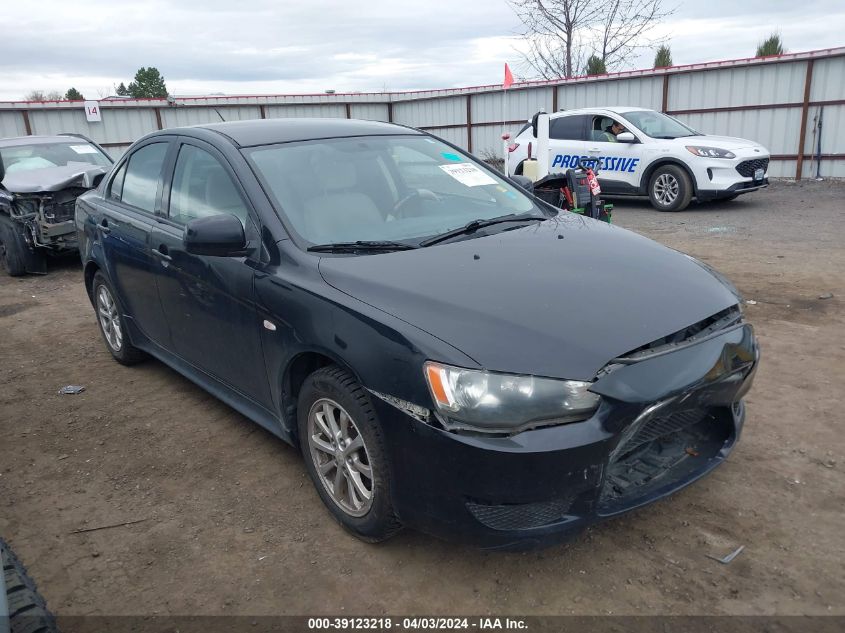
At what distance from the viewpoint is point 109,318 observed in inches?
198

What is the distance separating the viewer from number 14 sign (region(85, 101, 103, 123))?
764 inches

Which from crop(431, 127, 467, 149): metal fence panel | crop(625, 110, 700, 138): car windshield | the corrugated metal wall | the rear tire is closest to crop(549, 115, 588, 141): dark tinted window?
crop(625, 110, 700, 138): car windshield

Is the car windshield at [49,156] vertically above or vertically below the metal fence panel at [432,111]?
below

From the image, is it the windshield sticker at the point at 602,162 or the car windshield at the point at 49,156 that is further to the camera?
the windshield sticker at the point at 602,162

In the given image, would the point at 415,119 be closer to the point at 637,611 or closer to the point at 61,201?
the point at 61,201

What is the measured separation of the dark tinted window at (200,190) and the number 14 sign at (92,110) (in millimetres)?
18337

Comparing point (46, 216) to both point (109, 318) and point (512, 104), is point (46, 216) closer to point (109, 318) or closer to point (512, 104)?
point (109, 318)

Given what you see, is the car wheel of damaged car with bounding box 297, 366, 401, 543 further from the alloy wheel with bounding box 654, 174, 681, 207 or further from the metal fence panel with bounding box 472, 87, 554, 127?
the metal fence panel with bounding box 472, 87, 554, 127

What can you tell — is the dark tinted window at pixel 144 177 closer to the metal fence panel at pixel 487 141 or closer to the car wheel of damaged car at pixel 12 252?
the car wheel of damaged car at pixel 12 252

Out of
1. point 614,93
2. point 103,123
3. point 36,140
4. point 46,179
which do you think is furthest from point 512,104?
point 46,179

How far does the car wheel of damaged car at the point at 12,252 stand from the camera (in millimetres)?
8586

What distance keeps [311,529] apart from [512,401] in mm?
1252

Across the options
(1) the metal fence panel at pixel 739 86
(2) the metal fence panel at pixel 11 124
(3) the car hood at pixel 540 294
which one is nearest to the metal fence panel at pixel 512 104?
(1) the metal fence panel at pixel 739 86

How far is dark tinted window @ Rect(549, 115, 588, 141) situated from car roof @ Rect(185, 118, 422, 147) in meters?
9.05
